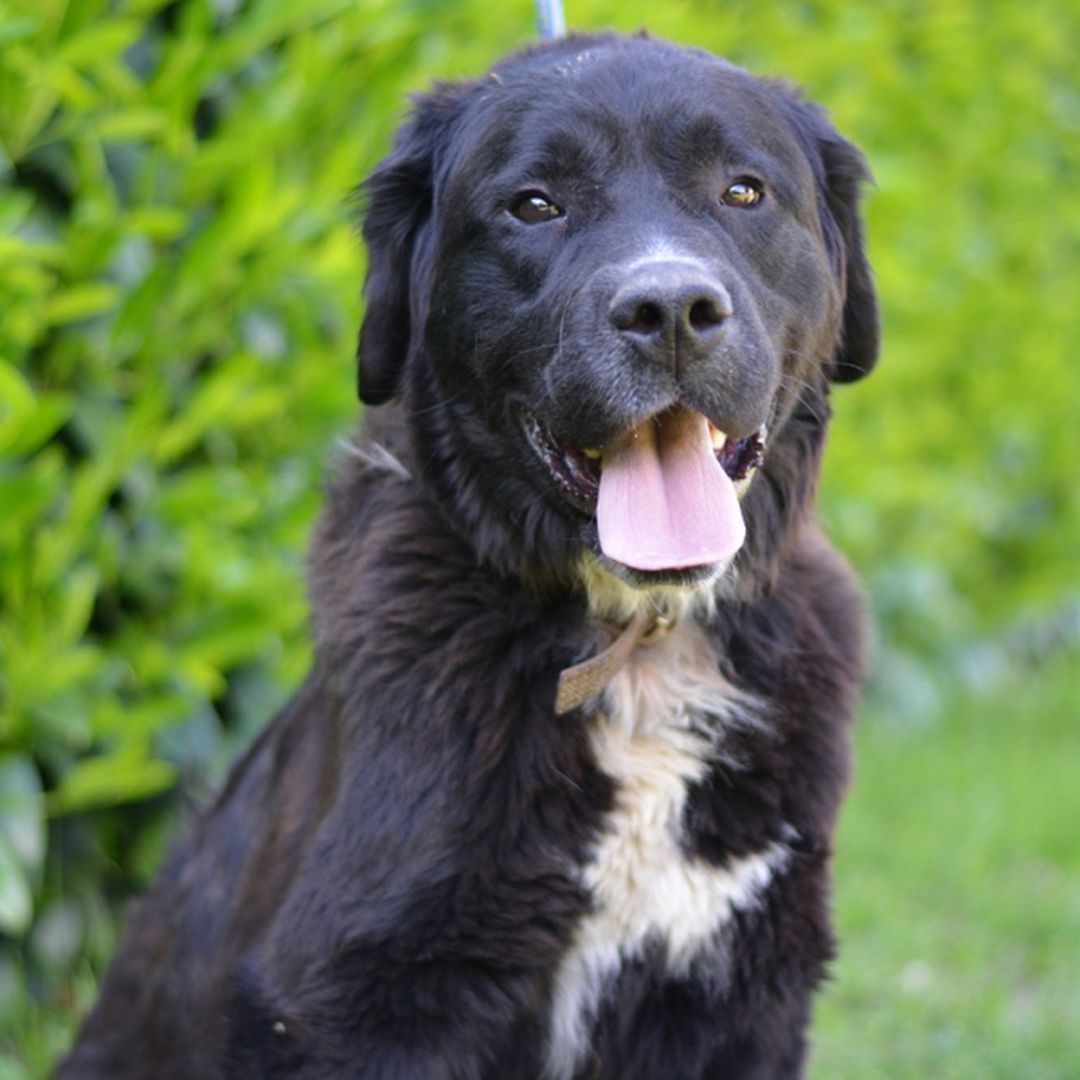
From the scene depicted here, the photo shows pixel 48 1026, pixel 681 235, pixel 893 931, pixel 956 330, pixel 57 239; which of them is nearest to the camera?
pixel 681 235

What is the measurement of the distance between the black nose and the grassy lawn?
149 centimetres

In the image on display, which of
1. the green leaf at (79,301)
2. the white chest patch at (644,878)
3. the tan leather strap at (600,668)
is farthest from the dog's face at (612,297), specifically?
the green leaf at (79,301)

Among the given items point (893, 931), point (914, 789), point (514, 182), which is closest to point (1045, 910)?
point (893, 931)

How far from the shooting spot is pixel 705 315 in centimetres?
263

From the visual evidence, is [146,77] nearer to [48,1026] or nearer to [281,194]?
[281,194]

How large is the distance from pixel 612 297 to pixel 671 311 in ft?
0.33

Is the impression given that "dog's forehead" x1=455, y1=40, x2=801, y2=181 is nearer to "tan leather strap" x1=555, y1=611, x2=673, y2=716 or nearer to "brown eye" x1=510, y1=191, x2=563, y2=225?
"brown eye" x1=510, y1=191, x2=563, y2=225

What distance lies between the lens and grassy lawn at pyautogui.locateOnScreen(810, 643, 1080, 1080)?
168 inches

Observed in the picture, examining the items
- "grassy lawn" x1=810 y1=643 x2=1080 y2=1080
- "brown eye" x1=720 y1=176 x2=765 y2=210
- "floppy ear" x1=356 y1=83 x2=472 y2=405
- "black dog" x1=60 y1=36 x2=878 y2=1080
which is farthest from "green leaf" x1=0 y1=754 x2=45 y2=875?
"brown eye" x1=720 y1=176 x2=765 y2=210

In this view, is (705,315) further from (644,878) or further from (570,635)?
(644,878)

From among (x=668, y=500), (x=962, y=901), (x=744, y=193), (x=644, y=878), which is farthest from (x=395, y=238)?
(x=962, y=901)

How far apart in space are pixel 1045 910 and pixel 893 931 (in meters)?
0.46

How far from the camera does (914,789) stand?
20.2ft

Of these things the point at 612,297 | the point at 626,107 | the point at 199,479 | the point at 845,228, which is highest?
the point at 626,107
